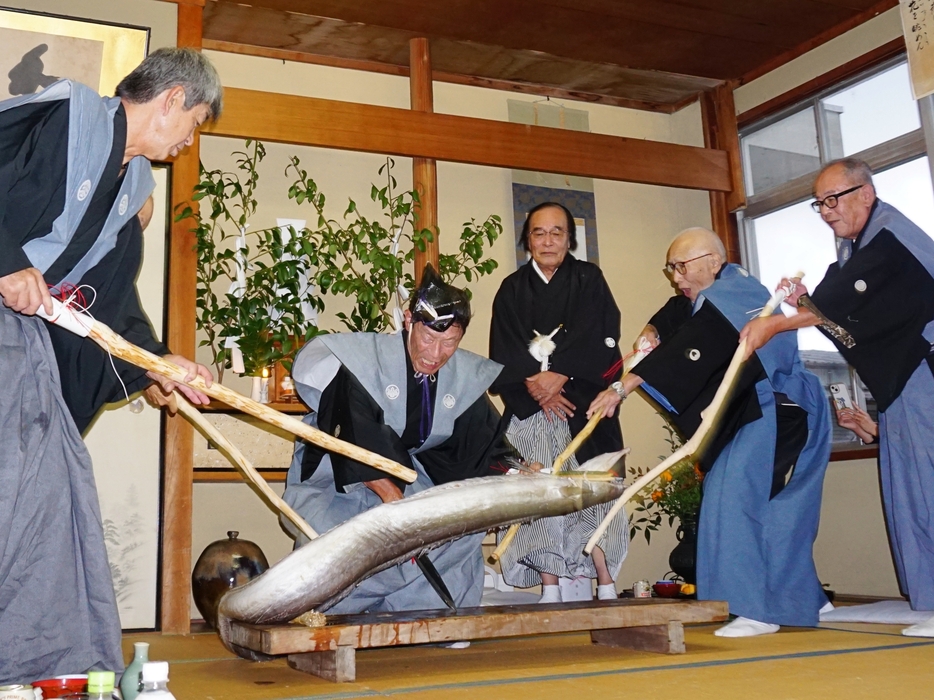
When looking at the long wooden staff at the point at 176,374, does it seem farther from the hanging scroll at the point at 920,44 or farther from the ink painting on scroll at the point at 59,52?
the hanging scroll at the point at 920,44

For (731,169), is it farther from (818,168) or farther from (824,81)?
(824,81)

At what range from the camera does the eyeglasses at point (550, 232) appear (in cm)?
437

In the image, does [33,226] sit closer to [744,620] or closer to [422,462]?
[422,462]

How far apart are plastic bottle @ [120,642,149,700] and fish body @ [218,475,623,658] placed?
1.74ft

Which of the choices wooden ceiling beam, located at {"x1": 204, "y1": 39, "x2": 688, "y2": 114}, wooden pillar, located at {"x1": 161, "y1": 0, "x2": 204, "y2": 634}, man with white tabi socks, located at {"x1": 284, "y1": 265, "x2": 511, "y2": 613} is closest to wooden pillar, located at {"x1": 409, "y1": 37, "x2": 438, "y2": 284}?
wooden ceiling beam, located at {"x1": 204, "y1": 39, "x2": 688, "y2": 114}

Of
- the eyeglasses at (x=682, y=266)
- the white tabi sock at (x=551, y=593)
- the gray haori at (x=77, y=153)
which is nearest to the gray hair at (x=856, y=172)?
the eyeglasses at (x=682, y=266)

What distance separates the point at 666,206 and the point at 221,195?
3.12 metres

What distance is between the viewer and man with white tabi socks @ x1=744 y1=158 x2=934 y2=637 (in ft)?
10.7

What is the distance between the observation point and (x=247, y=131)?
15.6 ft

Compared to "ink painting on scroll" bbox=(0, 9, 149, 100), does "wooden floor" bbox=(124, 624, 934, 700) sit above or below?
below

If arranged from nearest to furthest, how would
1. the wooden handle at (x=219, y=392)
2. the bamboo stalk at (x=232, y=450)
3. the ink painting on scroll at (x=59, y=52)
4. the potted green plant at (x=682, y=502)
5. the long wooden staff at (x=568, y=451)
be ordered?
→ the wooden handle at (x=219, y=392) < the bamboo stalk at (x=232, y=450) < the long wooden staff at (x=568, y=451) < the ink painting on scroll at (x=59, y=52) < the potted green plant at (x=682, y=502)

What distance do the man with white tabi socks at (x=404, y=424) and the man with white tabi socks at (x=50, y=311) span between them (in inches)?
32.7

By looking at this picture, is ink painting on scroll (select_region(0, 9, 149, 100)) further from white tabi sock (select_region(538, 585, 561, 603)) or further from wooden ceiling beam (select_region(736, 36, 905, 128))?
wooden ceiling beam (select_region(736, 36, 905, 128))

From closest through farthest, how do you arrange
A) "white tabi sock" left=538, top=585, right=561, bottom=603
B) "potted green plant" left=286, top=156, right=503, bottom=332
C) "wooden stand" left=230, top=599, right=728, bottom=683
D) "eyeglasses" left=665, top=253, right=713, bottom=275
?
"wooden stand" left=230, top=599, right=728, bottom=683 < "eyeglasses" left=665, top=253, right=713, bottom=275 < "white tabi sock" left=538, top=585, right=561, bottom=603 < "potted green plant" left=286, top=156, right=503, bottom=332
